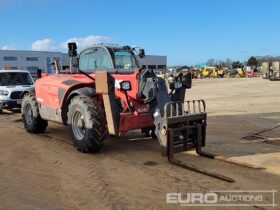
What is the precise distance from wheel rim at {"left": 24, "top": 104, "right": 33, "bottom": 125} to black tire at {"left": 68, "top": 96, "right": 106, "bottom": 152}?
2763mm

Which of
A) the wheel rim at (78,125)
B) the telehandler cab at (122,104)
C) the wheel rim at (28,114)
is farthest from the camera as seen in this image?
the wheel rim at (28,114)

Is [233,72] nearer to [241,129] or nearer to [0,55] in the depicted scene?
[0,55]

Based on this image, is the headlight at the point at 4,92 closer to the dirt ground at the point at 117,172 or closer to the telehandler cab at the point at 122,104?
the dirt ground at the point at 117,172

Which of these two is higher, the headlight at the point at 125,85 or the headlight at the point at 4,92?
the headlight at the point at 125,85

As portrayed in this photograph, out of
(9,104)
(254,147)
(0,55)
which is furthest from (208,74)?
(254,147)

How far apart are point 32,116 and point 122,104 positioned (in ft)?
12.0

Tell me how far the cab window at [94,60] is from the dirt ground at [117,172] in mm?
1753

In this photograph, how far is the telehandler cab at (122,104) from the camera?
7.09 metres

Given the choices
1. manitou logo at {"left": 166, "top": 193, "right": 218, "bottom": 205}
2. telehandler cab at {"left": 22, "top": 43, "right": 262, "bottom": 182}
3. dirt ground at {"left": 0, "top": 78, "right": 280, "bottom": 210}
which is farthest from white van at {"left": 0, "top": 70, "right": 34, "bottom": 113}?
manitou logo at {"left": 166, "top": 193, "right": 218, "bottom": 205}

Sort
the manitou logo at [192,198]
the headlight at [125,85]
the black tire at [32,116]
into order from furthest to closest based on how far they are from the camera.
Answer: the black tire at [32,116]
the headlight at [125,85]
the manitou logo at [192,198]

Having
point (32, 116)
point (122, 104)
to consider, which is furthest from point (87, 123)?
point (32, 116)

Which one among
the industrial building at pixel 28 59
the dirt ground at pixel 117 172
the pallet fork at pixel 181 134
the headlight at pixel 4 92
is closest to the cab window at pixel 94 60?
the dirt ground at pixel 117 172

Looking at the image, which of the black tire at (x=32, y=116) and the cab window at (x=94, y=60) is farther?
the black tire at (x=32, y=116)

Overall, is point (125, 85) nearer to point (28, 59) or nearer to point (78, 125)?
point (78, 125)
